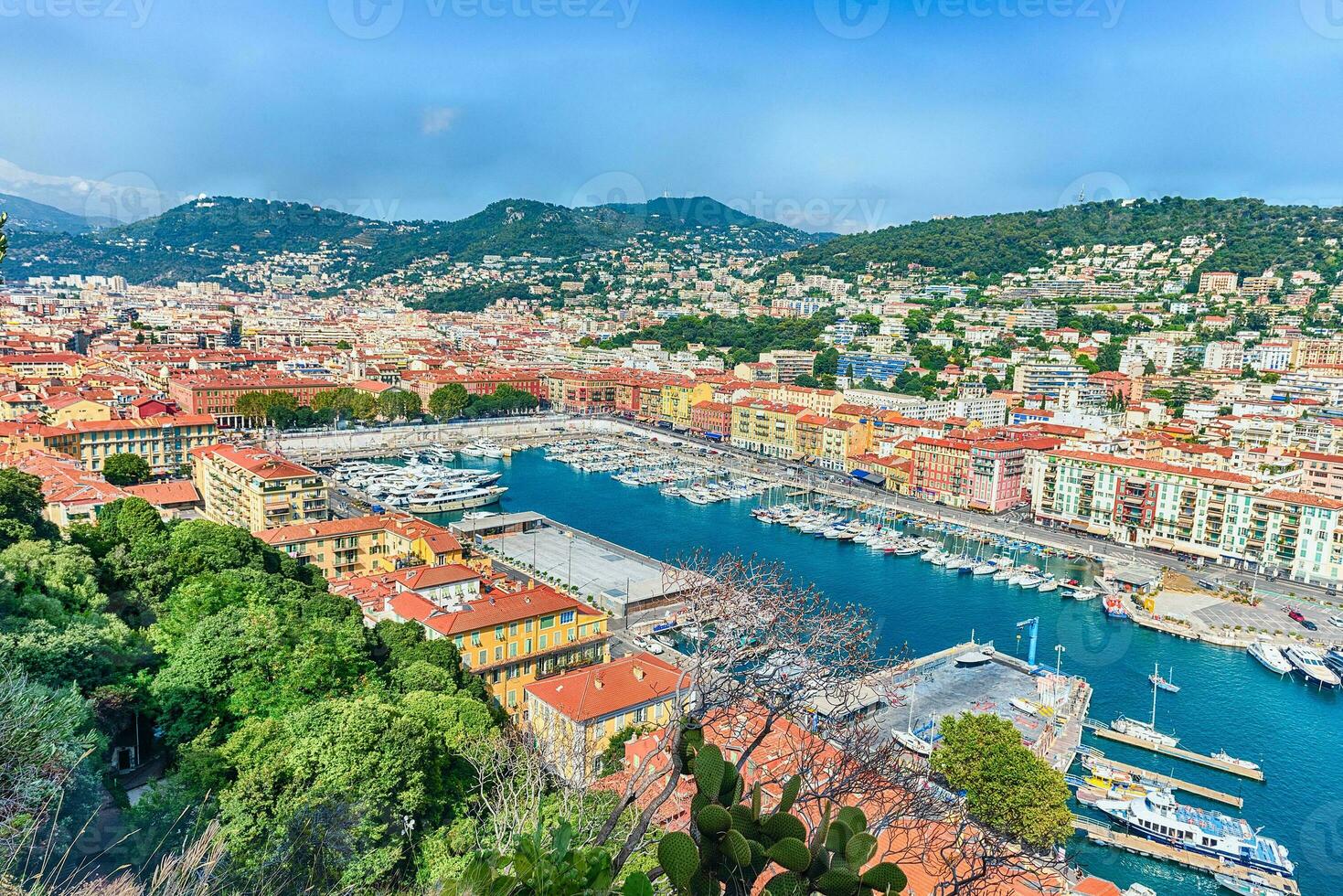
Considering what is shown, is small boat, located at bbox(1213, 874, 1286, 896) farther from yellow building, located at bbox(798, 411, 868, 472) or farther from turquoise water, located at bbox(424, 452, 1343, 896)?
yellow building, located at bbox(798, 411, 868, 472)

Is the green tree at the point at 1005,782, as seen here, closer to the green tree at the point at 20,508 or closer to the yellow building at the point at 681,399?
the green tree at the point at 20,508

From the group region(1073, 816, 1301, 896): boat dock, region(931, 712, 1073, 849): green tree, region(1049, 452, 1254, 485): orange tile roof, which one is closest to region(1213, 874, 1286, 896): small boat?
region(1073, 816, 1301, 896): boat dock

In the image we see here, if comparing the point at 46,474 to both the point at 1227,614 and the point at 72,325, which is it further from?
the point at 72,325

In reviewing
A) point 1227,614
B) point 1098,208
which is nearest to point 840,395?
point 1227,614

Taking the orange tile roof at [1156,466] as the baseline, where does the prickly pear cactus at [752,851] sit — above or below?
above

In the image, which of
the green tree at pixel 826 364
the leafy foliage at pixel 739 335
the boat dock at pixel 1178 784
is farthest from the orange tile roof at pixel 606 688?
the leafy foliage at pixel 739 335

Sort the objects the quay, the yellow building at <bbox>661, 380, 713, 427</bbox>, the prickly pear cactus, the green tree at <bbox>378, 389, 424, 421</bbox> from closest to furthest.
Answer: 1. the prickly pear cactus
2. the quay
3. the green tree at <bbox>378, 389, 424, 421</bbox>
4. the yellow building at <bbox>661, 380, 713, 427</bbox>
